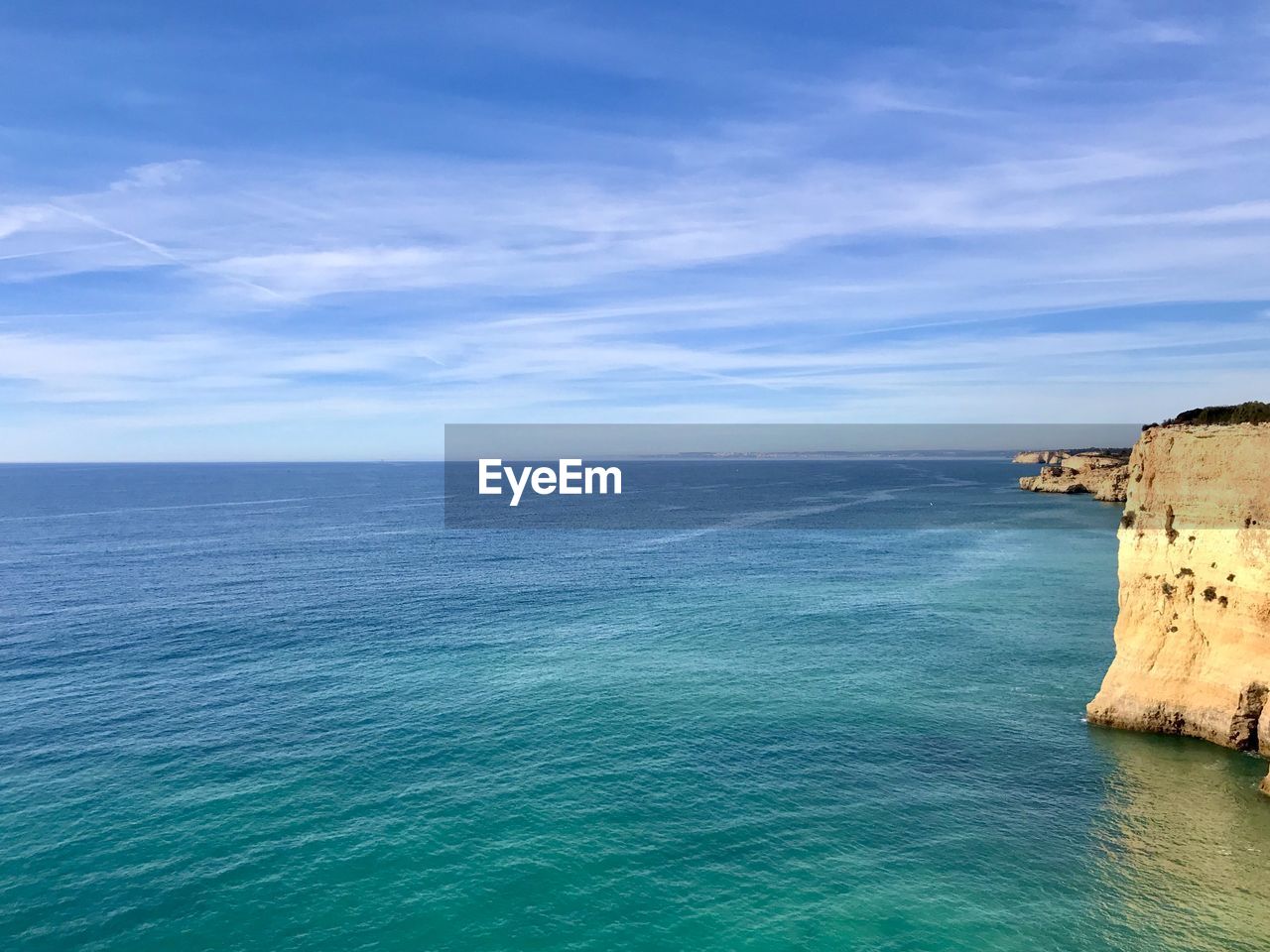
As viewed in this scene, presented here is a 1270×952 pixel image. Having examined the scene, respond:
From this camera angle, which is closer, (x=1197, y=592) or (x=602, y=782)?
(x=602, y=782)

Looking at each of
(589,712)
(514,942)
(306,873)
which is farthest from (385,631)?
(514,942)

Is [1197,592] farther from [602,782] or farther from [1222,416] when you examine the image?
[602,782]

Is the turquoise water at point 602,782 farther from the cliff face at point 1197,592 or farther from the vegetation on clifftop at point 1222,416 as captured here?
the vegetation on clifftop at point 1222,416

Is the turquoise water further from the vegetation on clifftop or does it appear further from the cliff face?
the vegetation on clifftop

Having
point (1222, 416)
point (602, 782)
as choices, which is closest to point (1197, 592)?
point (1222, 416)

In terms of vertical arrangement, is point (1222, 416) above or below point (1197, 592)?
above

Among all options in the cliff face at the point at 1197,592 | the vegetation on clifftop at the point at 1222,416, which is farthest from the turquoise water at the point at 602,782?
the vegetation on clifftop at the point at 1222,416
